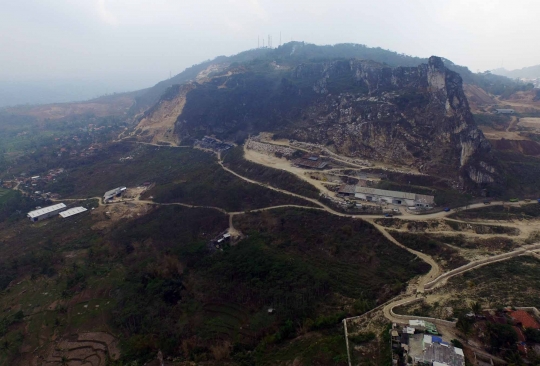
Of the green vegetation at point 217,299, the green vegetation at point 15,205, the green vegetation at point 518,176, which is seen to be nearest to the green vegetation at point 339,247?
the green vegetation at point 217,299

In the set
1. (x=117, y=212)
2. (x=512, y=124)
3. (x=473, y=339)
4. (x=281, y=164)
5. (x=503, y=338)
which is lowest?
(x=117, y=212)

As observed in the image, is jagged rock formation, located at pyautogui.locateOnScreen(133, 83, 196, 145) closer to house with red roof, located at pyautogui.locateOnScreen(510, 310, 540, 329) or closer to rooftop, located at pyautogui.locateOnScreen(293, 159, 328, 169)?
rooftop, located at pyautogui.locateOnScreen(293, 159, 328, 169)

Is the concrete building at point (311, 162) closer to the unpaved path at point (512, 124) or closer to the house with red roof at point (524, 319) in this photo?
the house with red roof at point (524, 319)

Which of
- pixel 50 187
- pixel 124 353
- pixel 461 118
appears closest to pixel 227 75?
pixel 50 187

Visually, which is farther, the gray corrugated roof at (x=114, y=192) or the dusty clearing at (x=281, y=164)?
the gray corrugated roof at (x=114, y=192)

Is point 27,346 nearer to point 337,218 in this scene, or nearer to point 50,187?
point 337,218

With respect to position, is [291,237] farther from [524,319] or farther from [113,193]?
[113,193]

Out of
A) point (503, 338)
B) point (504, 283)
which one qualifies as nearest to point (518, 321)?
point (503, 338)

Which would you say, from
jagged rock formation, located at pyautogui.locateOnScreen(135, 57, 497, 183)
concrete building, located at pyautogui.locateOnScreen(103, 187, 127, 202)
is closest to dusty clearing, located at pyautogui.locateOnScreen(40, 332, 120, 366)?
concrete building, located at pyautogui.locateOnScreen(103, 187, 127, 202)
